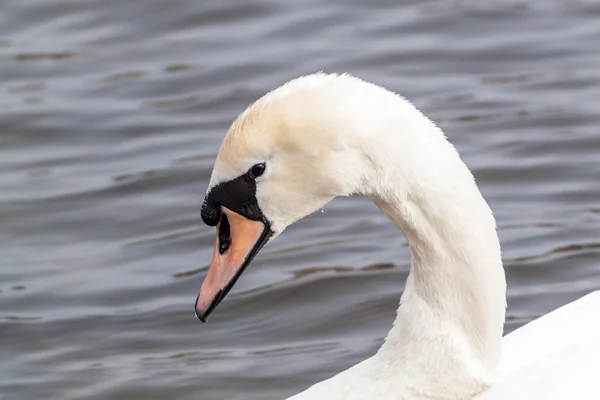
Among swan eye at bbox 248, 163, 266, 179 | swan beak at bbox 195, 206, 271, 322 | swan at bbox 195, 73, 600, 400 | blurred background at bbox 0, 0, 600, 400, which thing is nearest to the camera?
swan at bbox 195, 73, 600, 400

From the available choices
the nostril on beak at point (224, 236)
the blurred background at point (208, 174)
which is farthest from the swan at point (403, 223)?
the blurred background at point (208, 174)

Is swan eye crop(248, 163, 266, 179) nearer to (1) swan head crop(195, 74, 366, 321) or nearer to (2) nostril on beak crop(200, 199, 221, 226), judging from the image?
(1) swan head crop(195, 74, 366, 321)

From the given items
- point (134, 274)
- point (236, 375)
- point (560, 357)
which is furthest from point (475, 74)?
point (560, 357)

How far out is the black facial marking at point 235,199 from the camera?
351 cm

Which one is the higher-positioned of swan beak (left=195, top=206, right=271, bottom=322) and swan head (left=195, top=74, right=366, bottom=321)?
swan head (left=195, top=74, right=366, bottom=321)

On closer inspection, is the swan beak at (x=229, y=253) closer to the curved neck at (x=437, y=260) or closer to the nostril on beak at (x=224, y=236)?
the nostril on beak at (x=224, y=236)

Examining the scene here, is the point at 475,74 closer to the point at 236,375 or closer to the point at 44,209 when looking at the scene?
the point at 44,209

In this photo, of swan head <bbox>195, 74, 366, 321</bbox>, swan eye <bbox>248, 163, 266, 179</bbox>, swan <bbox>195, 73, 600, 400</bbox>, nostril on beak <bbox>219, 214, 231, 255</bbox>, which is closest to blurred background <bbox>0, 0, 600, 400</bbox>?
swan <bbox>195, 73, 600, 400</bbox>

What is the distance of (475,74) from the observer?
7742 millimetres

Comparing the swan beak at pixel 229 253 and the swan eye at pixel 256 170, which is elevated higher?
the swan eye at pixel 256 170

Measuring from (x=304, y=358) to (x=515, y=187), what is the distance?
5.69 feet

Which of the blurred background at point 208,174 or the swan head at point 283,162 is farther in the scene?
the blurred background at point 208,174

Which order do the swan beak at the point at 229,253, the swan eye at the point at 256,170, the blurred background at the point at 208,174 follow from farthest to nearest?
the blurred background at the point at 208,174, the swan beak at the point at 229,253, the swan eye at the point at 256,170

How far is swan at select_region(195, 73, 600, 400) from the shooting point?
3.37 m
